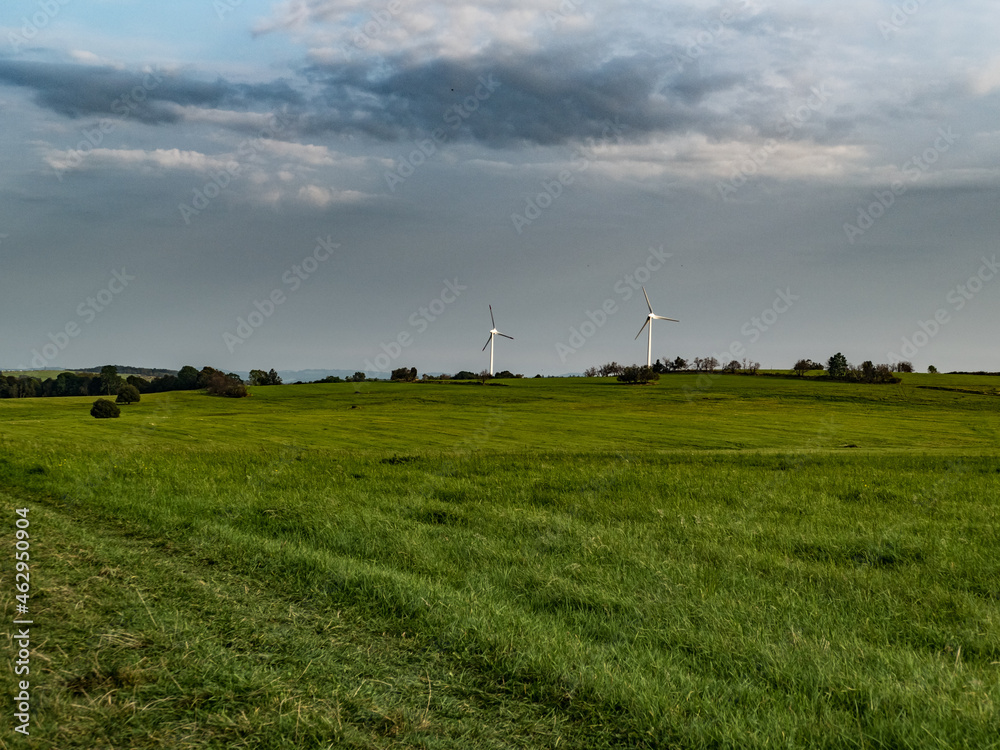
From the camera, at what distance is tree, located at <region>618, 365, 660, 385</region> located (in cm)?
9362

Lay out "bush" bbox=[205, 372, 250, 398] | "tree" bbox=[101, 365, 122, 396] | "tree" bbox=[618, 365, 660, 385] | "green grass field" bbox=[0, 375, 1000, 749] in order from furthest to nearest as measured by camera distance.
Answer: "tree" bbox=[618, 365, 660, 385] < "tree" bbox=[101, 365, 122, 396] < "bush" bbox=[205, 372, 250, 398] < "green grass field" bbox=[0, 375, 1000, 749]

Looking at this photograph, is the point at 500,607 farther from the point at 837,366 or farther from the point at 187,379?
the point at 837,366

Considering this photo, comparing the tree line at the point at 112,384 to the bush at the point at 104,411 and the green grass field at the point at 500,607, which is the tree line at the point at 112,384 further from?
the green grass field at the point at 500,607

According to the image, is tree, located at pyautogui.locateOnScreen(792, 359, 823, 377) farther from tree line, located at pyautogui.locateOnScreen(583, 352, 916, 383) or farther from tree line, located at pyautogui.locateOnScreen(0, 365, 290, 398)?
tree line, located at pyautogui.locateOnScreen(0, 365, 290, 398)

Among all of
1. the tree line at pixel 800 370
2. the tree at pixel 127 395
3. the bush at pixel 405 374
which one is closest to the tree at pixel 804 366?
the tree line at pixel 800 370

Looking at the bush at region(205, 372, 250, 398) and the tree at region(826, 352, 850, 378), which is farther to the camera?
the tree at region(826, 352, 850, 378)

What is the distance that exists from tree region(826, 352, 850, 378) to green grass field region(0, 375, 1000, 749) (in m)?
86.4

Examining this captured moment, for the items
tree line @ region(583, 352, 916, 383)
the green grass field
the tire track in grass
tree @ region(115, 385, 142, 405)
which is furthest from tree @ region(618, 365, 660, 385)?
the tire track in grass

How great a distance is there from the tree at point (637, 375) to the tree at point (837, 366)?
24361 mm

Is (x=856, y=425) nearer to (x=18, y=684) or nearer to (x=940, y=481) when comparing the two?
(x=940, y=481)

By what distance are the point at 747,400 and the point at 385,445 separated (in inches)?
2091

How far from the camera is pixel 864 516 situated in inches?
486

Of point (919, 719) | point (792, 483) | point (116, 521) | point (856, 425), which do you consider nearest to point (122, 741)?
point (919, 719)

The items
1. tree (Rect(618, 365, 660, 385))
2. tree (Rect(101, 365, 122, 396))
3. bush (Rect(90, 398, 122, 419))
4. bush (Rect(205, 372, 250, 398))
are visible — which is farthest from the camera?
tree (Rect(618, 365, 660, 385))
